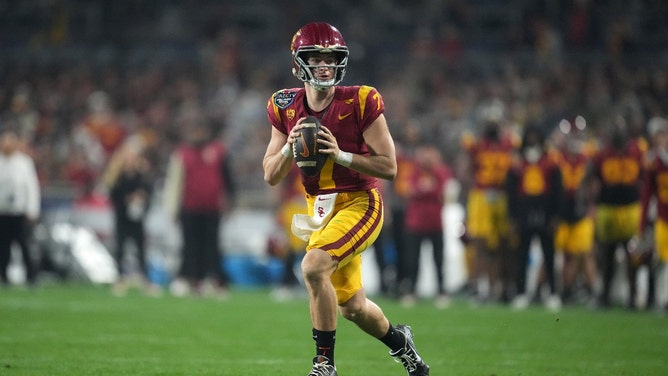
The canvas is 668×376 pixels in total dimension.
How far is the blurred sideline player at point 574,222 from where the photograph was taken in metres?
14.1

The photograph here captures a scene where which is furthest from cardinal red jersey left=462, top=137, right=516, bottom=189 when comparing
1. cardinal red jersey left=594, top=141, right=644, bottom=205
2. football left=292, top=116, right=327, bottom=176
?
football left=292, top=116, right=327, bottom=176

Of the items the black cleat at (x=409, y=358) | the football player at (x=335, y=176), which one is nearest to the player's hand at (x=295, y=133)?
the football player at (x=335, y=176)

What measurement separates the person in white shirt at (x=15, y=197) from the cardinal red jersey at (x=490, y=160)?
19.0 ft

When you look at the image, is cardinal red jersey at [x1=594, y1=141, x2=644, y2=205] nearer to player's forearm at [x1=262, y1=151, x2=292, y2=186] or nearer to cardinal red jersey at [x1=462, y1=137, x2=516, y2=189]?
cardinal red jersey at [x1=462, y1=137, x2=516, y2=189]

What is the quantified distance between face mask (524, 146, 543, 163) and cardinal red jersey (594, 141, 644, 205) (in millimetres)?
753

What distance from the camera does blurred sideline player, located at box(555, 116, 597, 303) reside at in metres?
14.1

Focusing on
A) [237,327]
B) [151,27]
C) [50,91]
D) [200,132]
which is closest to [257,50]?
[151,27]

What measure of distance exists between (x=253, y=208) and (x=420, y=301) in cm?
424

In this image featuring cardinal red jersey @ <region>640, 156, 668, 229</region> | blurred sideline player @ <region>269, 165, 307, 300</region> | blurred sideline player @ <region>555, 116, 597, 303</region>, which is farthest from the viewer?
blurred sideline player @ <region>269, 165, 307, 300</region>

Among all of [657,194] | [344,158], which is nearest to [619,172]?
[657,194]

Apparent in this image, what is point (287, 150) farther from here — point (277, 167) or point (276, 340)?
point (276, 340)

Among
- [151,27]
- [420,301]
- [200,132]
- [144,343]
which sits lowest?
[420,301]

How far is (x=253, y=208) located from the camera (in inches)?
714

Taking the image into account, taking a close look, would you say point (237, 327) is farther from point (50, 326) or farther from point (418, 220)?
point (418, 220)
